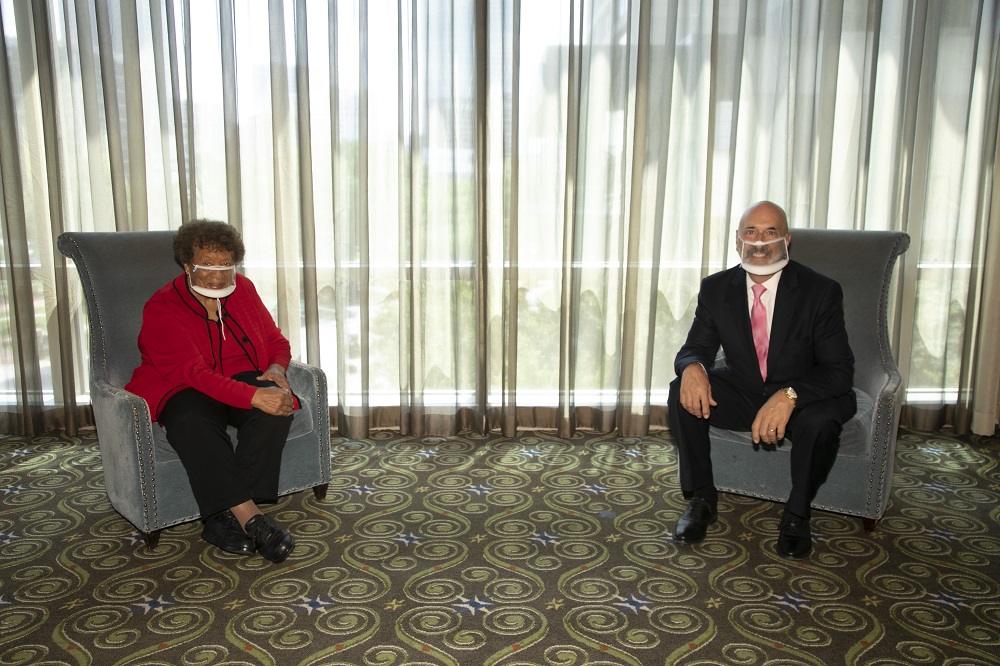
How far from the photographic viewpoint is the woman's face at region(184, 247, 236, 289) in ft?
9.48

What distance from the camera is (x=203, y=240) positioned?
2.88 meters

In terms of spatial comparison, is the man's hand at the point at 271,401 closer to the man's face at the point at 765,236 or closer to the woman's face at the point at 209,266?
the woman's face at the point at 209,266

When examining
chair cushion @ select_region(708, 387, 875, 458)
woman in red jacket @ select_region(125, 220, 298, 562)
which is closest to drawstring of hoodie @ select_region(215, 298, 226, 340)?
woman in red jacket @ select_region(125, 220, 298, 562)

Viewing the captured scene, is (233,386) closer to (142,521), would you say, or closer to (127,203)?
(142,521)

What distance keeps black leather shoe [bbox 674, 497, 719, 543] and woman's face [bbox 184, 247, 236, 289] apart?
187 centimetres

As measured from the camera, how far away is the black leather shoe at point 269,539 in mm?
2715

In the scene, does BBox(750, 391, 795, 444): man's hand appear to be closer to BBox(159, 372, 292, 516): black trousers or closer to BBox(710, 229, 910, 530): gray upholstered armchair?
BBox(710, 229, 910, 530): gray upholstered armchair

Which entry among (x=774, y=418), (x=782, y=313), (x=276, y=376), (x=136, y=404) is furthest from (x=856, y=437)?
(x=136, y=404)

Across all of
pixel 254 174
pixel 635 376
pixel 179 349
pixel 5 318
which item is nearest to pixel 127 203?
pixel 254 174

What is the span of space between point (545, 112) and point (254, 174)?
1433 mm

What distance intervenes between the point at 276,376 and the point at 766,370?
1.81 meters

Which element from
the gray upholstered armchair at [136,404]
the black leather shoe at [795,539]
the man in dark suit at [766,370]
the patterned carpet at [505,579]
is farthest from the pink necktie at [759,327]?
the gray upholstered armchair at [136,404]

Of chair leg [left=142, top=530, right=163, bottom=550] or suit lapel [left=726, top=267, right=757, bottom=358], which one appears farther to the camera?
suit lapel [left=726, top=267, right=757, bottom=358]

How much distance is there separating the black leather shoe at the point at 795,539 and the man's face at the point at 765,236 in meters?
0.91
